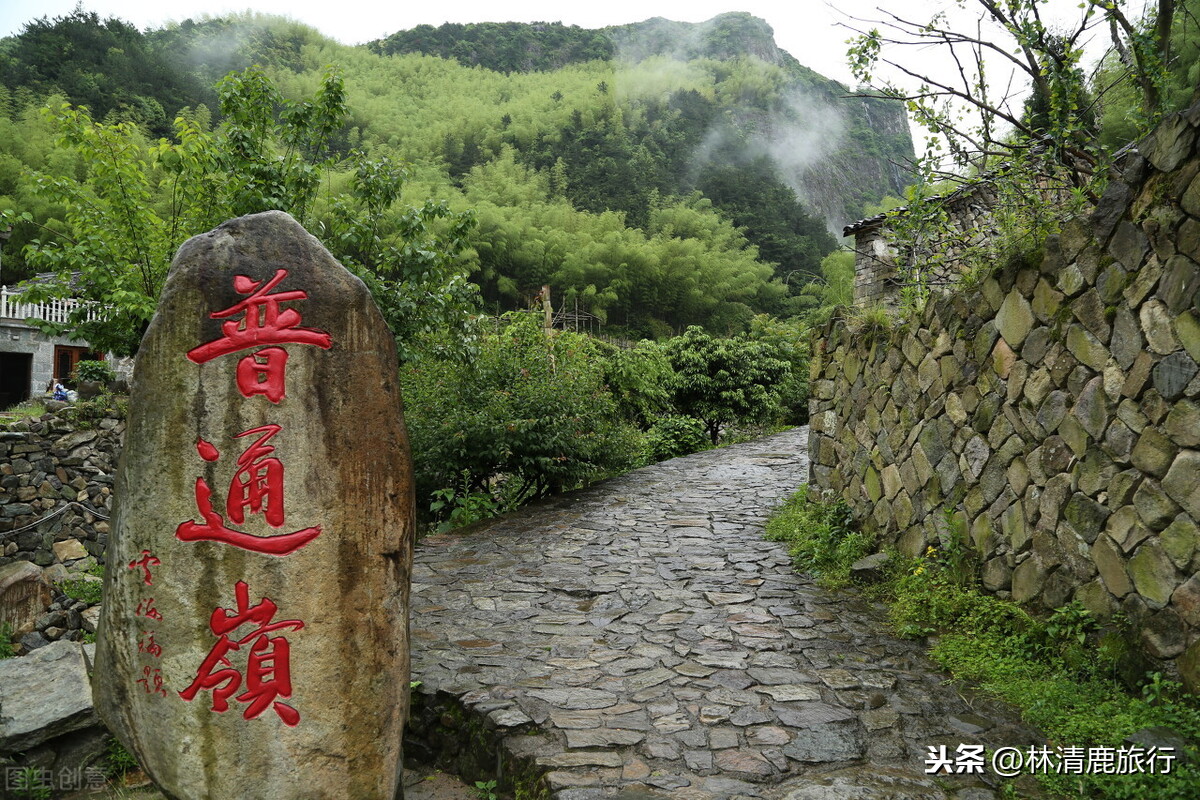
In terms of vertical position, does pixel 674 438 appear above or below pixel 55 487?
above

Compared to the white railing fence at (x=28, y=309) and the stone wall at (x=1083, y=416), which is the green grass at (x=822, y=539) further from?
the white railing fence at (x=28, y=309)

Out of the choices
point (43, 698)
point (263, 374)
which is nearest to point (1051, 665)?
point (263, 374)

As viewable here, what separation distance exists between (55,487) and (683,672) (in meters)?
10.1

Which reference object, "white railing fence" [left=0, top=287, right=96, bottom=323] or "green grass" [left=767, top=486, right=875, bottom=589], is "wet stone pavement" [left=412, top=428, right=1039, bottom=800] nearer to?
"green grass" [left=767, top=486, right=875, bottom=589]

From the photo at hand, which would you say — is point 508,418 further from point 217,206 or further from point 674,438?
point 674,438

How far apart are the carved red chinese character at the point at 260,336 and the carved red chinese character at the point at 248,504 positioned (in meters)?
0.19

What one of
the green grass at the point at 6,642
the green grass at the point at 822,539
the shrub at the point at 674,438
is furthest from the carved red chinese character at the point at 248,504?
the shrub at the point at 674,438

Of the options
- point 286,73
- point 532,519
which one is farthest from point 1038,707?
point 286,73

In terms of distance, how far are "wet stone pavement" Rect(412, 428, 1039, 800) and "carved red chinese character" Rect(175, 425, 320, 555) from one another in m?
1.58

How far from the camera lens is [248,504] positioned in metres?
2.60

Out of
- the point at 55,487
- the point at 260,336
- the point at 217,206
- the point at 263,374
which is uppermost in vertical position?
the point at 217,206

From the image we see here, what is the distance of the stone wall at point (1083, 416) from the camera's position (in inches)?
129

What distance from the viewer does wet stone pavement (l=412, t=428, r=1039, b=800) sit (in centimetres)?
324

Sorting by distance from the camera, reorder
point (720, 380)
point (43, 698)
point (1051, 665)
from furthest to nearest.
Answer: point (720, 380)
point (43, 698)
point (1051, 665)
